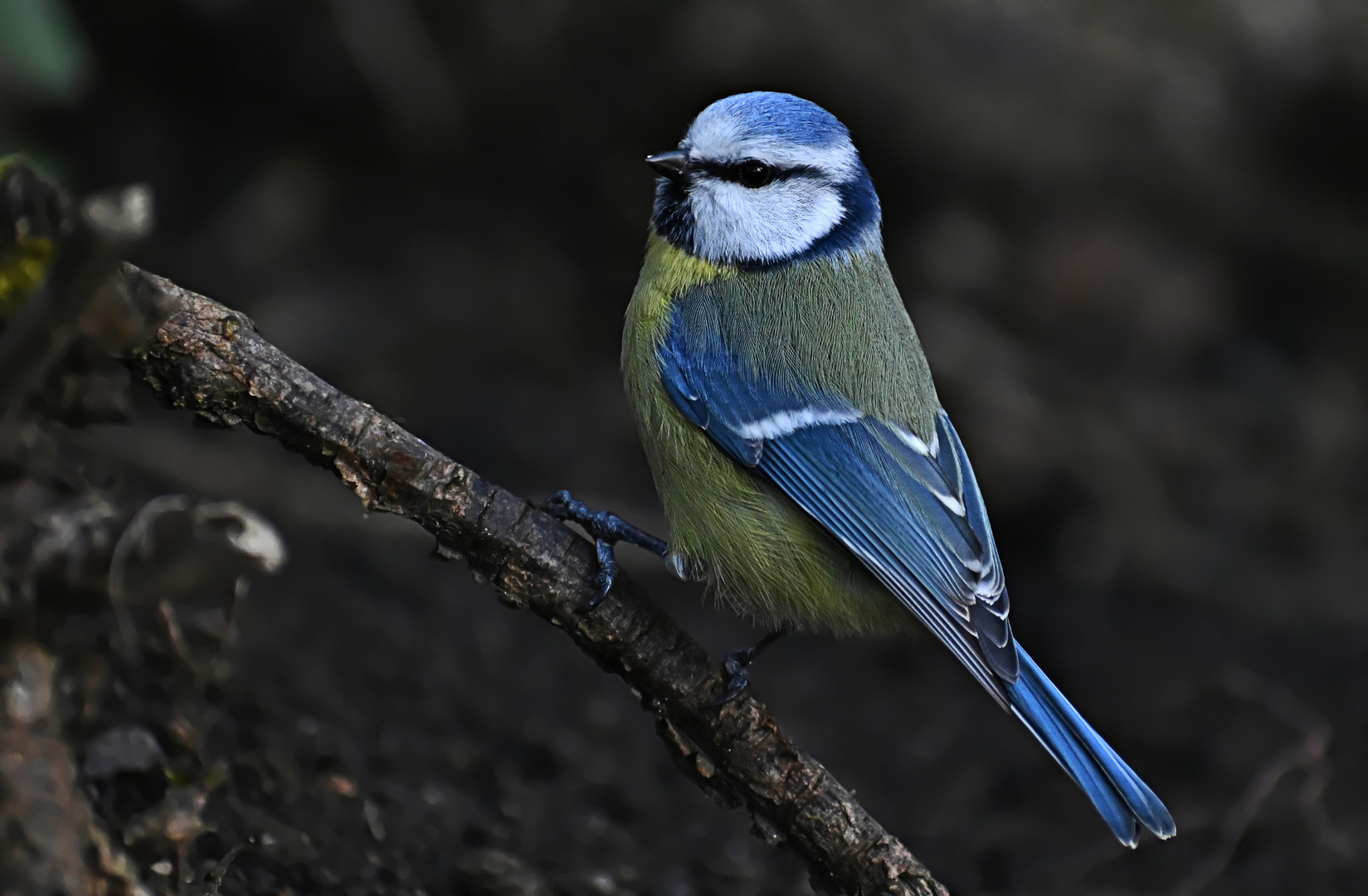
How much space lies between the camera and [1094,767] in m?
1.80

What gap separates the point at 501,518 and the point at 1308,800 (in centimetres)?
188

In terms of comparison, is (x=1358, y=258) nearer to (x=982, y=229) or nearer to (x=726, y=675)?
(x=982, y=229)

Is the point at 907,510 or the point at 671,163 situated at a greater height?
the point at 671,163

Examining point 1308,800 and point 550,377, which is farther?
point 550,377

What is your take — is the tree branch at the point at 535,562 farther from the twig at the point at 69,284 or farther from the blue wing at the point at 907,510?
the blue wing at the point at 907,510

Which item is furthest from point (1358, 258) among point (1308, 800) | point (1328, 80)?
point (1308, 800)

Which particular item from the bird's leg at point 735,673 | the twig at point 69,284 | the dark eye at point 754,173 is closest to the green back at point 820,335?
the dark eye at point 754,173

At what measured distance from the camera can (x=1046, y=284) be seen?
3.84m

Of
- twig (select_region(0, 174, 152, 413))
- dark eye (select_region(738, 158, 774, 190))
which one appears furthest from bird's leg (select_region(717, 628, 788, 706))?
twig (select_region(0, 174, 152, 413))

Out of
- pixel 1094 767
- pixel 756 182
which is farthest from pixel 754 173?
pixel 1094 767

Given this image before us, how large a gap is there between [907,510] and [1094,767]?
1.60 feet

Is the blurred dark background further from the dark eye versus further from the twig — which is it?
the dark eye

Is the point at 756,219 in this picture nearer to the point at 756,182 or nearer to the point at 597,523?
the point at 756,182

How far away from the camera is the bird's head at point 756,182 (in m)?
2.18
